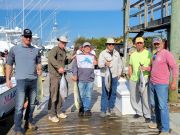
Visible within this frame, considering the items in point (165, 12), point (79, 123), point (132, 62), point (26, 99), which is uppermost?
point (165, 12)

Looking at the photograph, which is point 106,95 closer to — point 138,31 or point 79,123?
point 79,123

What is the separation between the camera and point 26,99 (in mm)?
7504

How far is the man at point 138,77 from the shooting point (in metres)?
8.19

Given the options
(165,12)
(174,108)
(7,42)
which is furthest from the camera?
(7,42)

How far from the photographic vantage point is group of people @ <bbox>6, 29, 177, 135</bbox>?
7.21 m

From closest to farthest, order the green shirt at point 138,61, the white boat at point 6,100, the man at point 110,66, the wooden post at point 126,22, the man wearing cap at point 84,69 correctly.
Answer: the green shirt at point 138,61 → the white boat at point 6,100 → the man at point 110,66 → the man wearing cap at point 84,69 → the wooden post at point 126,22

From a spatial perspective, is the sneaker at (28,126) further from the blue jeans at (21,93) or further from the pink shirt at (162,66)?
the pink shirt at (162,66)

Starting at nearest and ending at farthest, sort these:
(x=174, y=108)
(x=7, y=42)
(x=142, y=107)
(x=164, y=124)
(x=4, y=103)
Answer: (x=164, y=124) < (x=142, y=107) < (x=4, y=103) < (x=174, y=108) < (x=7, y=42)

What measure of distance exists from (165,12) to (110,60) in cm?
650

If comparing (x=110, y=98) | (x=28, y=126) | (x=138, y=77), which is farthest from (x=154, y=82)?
(x=28, y=126)

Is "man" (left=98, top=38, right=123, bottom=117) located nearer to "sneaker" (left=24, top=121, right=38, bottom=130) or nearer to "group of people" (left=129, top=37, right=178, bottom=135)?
"group of people" (left=129, top=37, right=178, bottom=135)

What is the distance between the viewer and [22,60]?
720 cm

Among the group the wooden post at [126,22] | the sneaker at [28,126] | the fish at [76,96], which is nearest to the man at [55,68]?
the fish at [76,96]

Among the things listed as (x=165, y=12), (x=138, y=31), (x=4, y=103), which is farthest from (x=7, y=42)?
(x=4, y=103)
